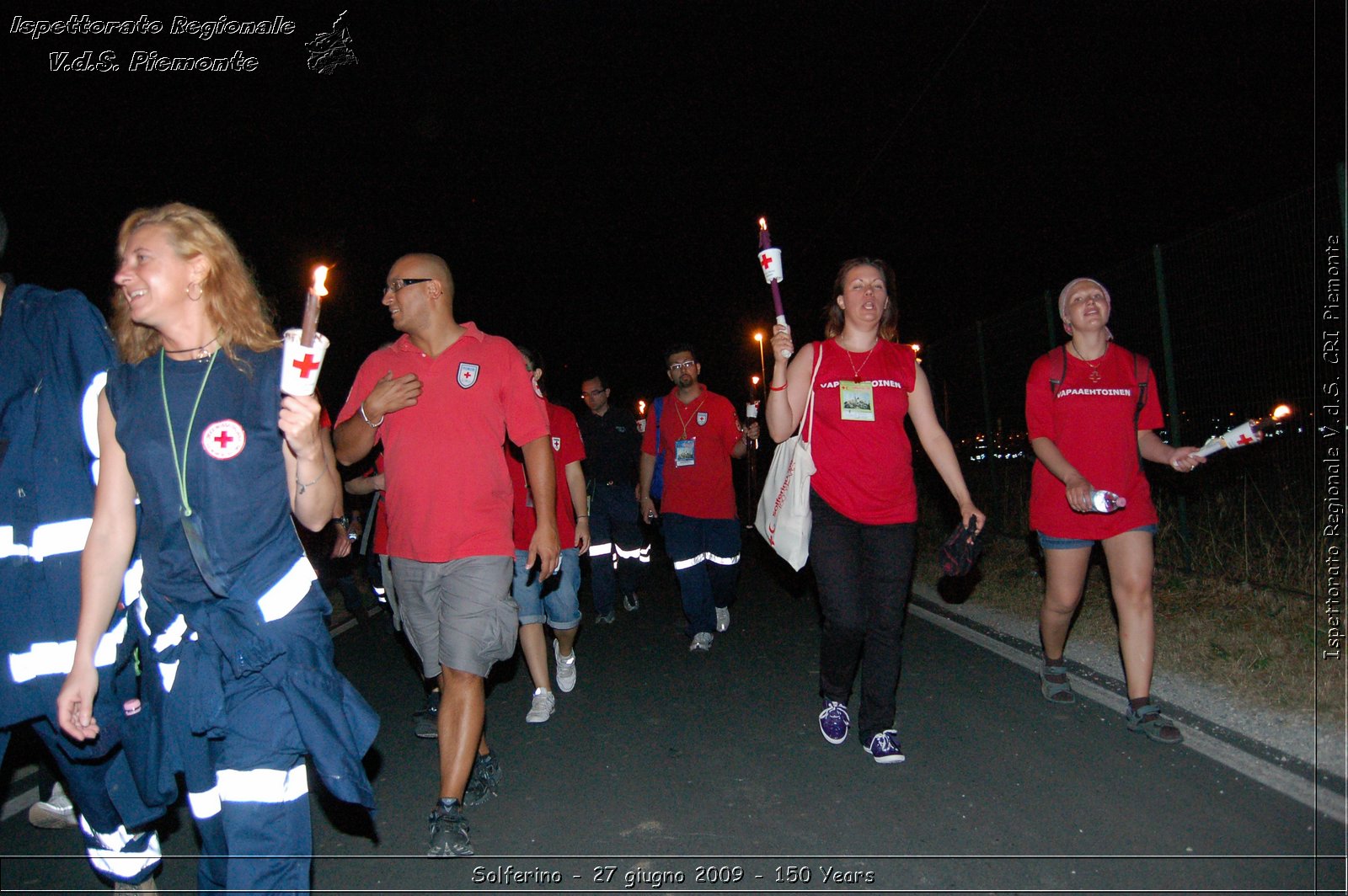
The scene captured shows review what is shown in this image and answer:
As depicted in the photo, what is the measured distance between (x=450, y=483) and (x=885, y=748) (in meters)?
2.43

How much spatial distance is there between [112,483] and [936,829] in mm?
3143

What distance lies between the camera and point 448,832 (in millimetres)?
3561

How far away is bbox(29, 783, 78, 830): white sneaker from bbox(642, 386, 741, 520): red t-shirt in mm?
4429

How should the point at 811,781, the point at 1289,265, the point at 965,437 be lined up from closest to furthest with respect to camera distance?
the point at 811,781 → the point at 1289,265 → the point at 965,437

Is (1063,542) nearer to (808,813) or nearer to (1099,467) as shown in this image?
(1099,467)

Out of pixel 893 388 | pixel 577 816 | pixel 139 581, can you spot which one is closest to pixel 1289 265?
pixel 893 388

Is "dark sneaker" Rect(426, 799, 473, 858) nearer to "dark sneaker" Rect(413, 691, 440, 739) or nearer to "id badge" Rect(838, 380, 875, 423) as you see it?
"dark sneaker" Rect(413, 691, 440, 739)

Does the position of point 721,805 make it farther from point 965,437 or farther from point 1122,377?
point 965,437

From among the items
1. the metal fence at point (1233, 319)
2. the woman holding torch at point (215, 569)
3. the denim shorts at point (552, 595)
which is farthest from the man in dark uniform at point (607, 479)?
the woman holding torch at point (215, 569)

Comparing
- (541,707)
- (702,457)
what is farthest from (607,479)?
(541,707)

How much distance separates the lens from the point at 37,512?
279cm

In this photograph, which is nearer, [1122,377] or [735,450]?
[1122,377]

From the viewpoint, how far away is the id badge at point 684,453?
288 inches

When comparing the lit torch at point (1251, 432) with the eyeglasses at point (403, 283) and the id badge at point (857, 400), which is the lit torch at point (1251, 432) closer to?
the id badge at point (857, 400)
